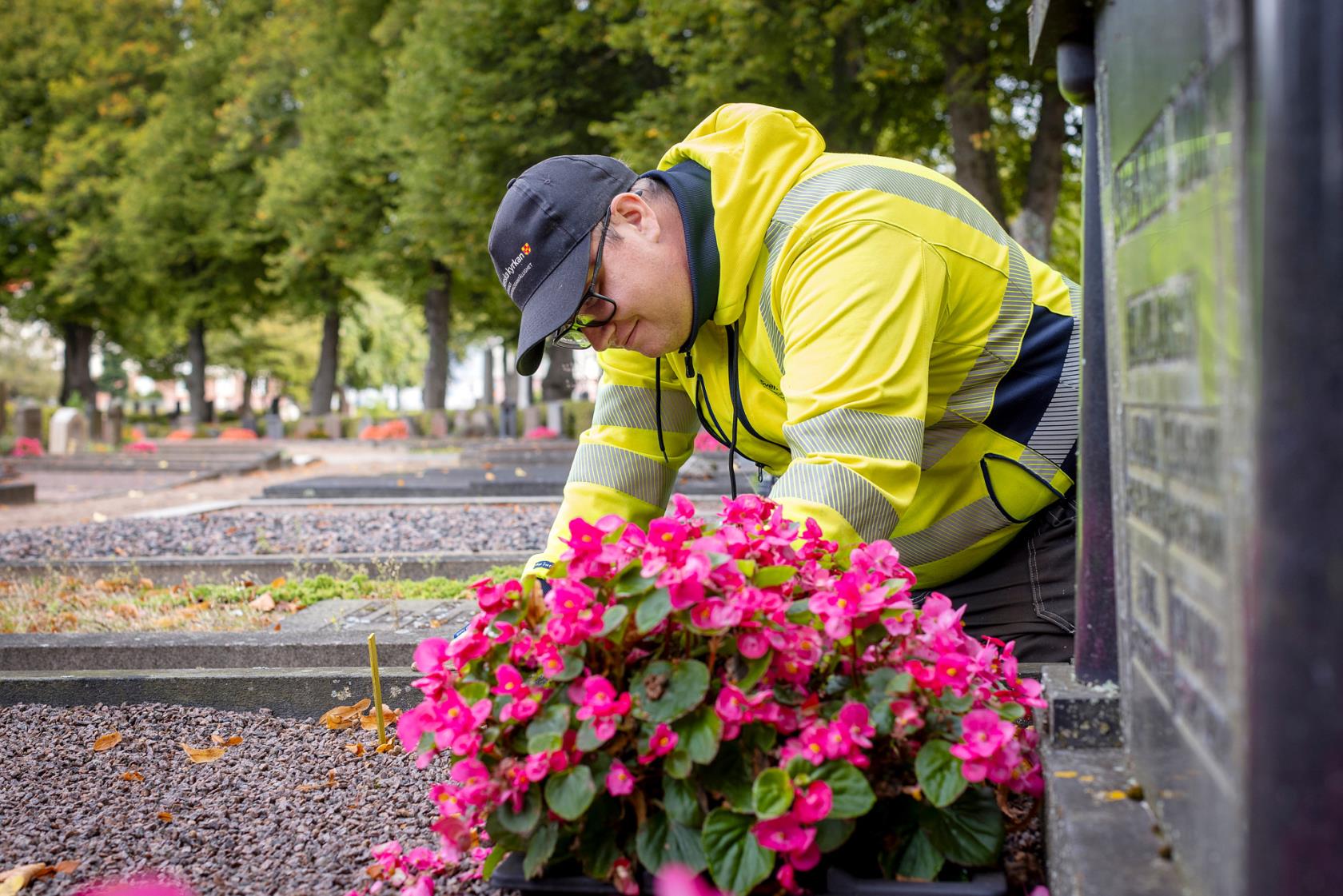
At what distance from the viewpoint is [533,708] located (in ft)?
4.90

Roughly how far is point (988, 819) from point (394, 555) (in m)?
4.63

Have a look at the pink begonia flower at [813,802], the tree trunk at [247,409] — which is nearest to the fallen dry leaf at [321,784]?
the pink begonia flower at [813,802]

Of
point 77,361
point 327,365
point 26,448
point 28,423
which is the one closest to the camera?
point 26,448

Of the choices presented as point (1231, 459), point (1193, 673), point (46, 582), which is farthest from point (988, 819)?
point (46, 582)

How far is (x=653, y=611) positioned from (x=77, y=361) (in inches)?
1389

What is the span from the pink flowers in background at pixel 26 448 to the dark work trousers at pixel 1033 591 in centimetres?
2214

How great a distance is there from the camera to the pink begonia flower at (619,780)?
1437mm

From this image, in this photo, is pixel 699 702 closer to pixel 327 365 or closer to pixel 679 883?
pixel 679 883

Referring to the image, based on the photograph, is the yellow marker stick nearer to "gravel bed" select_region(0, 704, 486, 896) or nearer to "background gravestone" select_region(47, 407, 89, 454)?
"gravel bed" select_region(0, 704, 486, 896)

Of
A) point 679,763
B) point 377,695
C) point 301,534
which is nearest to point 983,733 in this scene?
point 679,763

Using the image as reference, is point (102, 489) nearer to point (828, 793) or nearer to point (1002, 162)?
point (1002, 162)

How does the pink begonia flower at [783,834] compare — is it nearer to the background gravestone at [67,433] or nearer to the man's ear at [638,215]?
the man's ear at [638,215]

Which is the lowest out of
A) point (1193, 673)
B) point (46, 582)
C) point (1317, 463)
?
point (46, 582)

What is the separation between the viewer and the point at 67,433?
22719 millimetres
